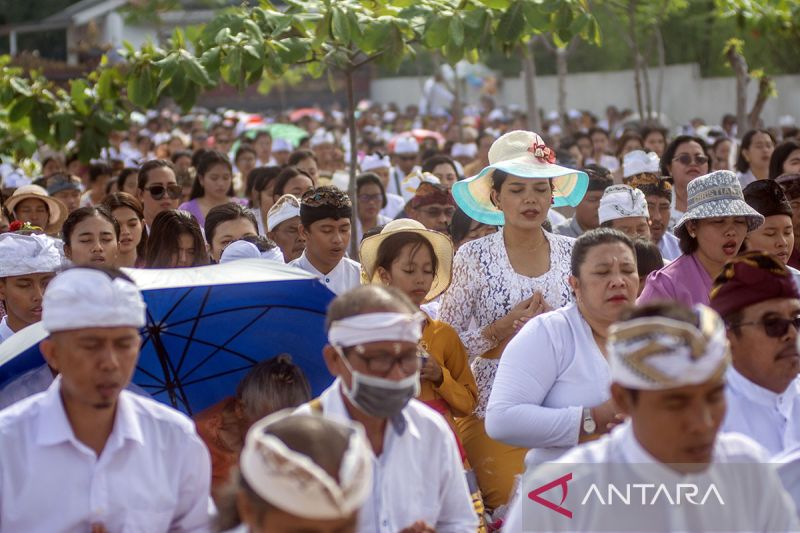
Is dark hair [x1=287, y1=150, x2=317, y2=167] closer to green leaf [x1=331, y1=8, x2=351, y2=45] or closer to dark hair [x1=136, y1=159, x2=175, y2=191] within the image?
dark hair [x1=136, y1=159, x2=175, y2=191]

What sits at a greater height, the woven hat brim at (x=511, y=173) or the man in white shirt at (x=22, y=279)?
the woven hat brim at (x=511, y=173)

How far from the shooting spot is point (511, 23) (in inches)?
308

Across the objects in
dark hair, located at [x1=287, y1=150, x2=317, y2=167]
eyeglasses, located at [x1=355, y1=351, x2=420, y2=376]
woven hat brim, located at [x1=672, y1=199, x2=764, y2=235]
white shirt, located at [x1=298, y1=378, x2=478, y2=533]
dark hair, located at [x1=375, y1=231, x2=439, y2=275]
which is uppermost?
dark hair, located at [x1=287, y1=150, x2=317, y2=167]

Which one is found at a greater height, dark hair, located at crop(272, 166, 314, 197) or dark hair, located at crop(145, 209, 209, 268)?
dark hair, located at crop(272, 166, 314, 197)

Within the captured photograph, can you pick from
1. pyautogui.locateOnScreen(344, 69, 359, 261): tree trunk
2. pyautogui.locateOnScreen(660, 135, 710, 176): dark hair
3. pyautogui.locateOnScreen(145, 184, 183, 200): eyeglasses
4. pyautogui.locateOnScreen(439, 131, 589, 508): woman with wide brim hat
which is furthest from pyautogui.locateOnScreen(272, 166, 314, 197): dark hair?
pyautogui.locateOnScreen(439, 131, 589, 508): woman with wide brim hat

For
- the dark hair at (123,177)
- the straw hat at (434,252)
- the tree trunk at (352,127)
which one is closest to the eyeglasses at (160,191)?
the tree trunk at (352,127)

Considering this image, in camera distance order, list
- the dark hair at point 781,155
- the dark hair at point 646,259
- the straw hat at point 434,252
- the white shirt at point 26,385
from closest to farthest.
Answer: the white shirt at point 26,385 → the straw hat at point 434,252 → the dark hair at point 646,259 → the dark hair at point 781,155

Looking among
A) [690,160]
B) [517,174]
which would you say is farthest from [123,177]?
[517,174]

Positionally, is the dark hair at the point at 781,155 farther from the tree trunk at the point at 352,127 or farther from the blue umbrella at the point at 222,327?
the blue umbrella at the point at 222,327

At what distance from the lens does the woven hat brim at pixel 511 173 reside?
22.1 feet

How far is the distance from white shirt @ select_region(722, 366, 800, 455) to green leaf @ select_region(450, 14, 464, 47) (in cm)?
375

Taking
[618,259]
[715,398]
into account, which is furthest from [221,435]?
[715,398]

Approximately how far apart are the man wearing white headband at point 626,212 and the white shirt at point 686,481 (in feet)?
15.0

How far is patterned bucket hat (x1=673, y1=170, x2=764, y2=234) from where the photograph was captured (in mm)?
6508
